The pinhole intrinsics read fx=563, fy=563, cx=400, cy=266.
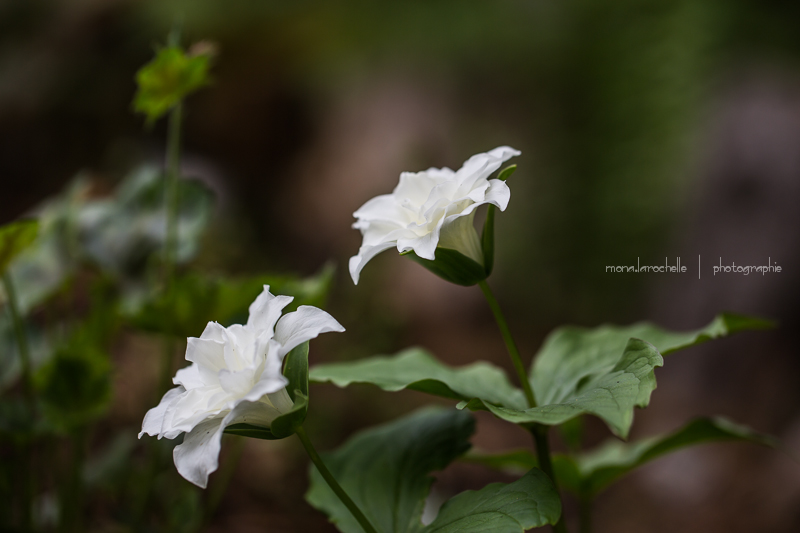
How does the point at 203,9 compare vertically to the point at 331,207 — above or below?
above

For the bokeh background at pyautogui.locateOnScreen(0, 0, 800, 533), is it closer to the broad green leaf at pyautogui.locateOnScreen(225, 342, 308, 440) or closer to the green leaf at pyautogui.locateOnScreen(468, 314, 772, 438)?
the broad green leaf at pyautogui.locateOnScreen(225, 342, 308, 440)

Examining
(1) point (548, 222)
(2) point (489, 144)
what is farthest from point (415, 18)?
(1) point (548, 222)

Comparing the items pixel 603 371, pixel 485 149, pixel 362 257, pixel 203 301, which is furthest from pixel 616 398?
pixel 485 149

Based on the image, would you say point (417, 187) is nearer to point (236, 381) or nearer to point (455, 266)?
point (455, 266)

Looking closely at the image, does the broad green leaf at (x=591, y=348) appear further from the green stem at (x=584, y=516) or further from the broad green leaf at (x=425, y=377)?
the green stem at (x=584, y=516)

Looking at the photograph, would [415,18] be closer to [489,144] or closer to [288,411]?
[489,144]

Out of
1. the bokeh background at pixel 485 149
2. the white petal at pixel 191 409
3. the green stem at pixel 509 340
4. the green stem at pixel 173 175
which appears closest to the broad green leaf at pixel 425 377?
the green stem at pixel 509 340

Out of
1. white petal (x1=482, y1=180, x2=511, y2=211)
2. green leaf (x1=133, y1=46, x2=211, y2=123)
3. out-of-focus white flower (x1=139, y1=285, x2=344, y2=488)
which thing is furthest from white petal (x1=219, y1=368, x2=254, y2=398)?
green leaf (x1=133, y1=46, x2=211, y2=123)
